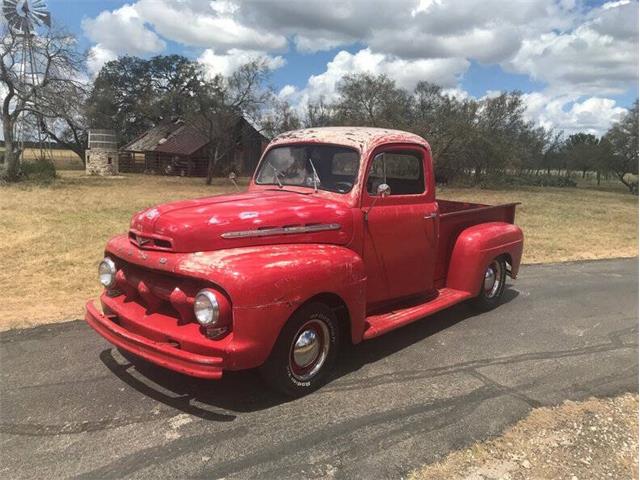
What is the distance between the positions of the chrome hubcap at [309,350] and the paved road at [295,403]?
0.66 ft

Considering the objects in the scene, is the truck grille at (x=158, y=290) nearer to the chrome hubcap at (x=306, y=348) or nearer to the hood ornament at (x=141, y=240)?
the hood ornament at (x=141, y=240)

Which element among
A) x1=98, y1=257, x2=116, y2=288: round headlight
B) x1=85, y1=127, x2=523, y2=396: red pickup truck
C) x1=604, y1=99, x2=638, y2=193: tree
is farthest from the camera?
x1=604, y1=99, x2=638, y2=193: tree

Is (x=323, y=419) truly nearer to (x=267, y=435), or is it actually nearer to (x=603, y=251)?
(x=267, y=435)

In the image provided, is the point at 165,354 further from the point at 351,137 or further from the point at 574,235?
the point at 574,235

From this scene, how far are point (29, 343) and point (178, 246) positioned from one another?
2.11m

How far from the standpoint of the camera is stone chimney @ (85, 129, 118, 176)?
44725 mm

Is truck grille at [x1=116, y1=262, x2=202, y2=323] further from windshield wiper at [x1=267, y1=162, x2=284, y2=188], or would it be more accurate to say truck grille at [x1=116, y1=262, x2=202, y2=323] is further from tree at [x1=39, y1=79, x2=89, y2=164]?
tree at [x1=39, y1=79, x2=89, y2=164]

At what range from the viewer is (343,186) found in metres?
4.53

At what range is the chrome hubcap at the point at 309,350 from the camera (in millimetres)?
3764

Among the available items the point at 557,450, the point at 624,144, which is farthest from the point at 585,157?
the point at 557,450

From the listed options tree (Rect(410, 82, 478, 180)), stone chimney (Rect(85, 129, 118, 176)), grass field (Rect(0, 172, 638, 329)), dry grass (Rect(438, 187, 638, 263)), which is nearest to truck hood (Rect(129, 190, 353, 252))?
grass field (Rect(0, 172, 638, 329))

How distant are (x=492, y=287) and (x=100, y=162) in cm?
4437

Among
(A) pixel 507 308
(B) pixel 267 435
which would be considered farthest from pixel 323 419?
(A) pixel 507 308

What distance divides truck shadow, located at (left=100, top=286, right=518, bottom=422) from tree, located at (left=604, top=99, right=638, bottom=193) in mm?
46180
